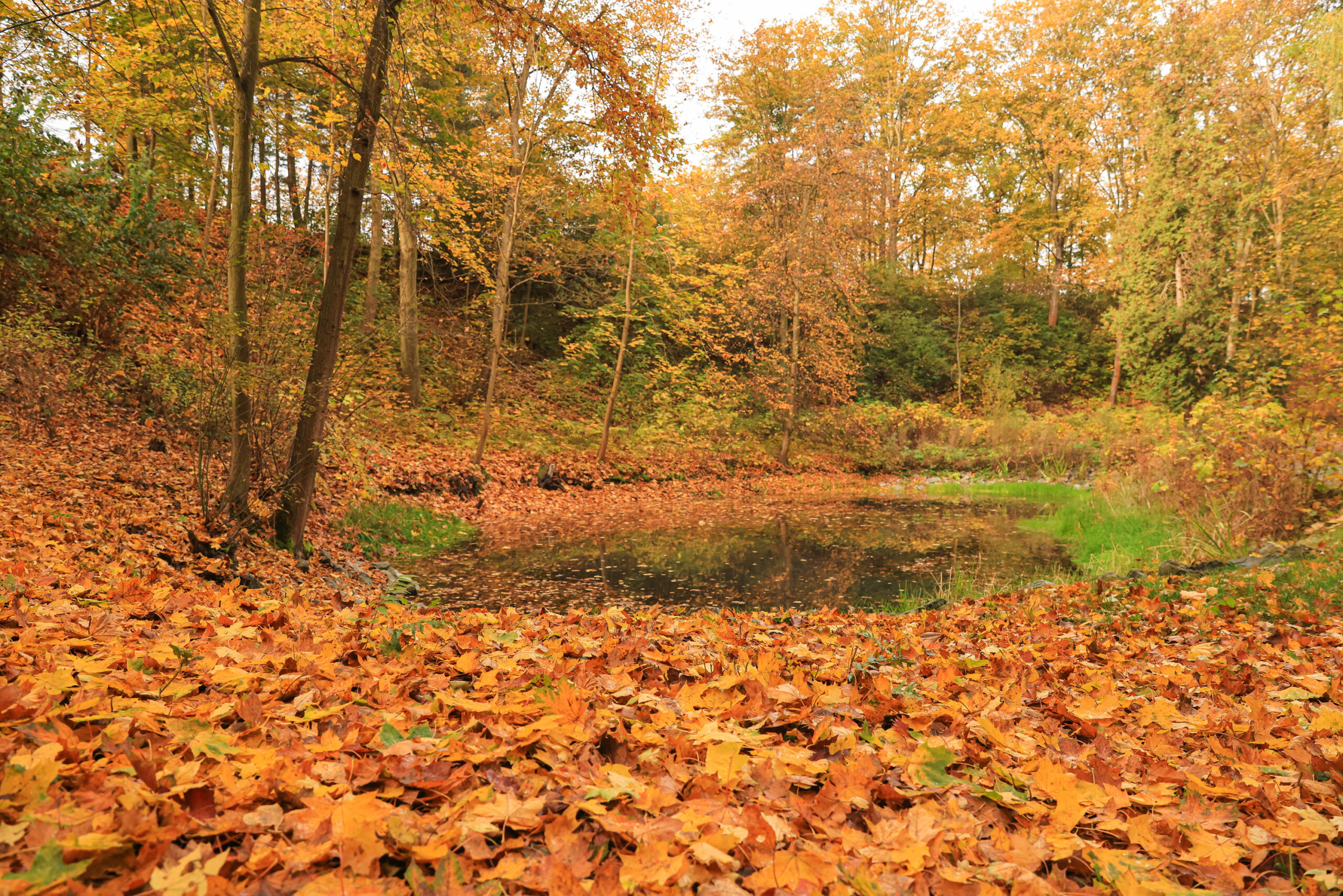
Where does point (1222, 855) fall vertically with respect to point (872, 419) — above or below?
below

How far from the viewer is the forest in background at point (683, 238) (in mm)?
5586

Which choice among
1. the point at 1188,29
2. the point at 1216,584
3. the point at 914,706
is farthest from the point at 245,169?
the point at 1188,29

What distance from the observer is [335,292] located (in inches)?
215

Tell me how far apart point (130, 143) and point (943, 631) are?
1607cm

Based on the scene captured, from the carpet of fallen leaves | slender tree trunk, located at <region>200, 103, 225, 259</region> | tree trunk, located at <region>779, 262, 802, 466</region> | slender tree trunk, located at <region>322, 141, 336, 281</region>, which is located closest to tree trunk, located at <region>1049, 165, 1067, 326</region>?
tree trunk, located at <region>779, 262, 802, 466</region>

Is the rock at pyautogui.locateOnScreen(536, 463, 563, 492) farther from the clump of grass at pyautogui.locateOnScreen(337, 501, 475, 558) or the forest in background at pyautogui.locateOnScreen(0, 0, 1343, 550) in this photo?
the clump of grass at pyautogui.locateOnScreen(337, 501, 475, 558)

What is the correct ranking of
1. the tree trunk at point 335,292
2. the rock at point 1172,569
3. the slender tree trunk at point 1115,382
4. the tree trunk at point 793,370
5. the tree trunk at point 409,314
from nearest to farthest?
the tree trunk at point 335,292 < the rock at point 1172,569 < the tree trunk at point 409,314 < the tree trunk at point 793,370 < the slender tree trunk at point 1115,382

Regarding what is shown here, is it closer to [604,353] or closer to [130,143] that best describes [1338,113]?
[604,353]

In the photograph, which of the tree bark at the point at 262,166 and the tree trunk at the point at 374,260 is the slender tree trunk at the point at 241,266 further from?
the tree trunk at the point at 374,260

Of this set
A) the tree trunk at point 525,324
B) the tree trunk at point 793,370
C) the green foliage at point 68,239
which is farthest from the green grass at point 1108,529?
the tree trunk at point 525,324

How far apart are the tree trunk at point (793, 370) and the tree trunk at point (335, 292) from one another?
37.4 feet

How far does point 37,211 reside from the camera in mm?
7988

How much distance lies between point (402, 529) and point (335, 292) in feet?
10.8

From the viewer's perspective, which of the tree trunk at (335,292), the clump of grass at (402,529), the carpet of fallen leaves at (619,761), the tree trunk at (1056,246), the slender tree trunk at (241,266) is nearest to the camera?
the carpet of fallen leaves at (619,761)
